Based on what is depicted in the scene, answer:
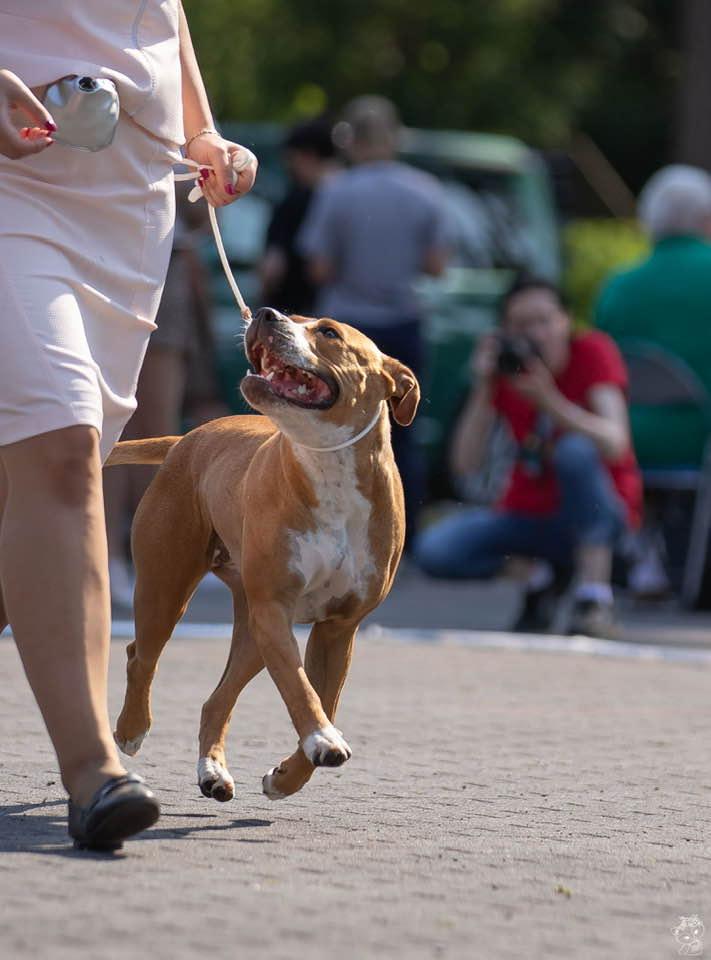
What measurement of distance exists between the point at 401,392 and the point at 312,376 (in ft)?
0.99

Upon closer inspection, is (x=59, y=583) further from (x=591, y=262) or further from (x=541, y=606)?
(x=591, y=262)

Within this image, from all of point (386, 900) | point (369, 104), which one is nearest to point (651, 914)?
point (386, 900)

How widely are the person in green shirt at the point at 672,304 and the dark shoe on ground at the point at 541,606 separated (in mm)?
1473

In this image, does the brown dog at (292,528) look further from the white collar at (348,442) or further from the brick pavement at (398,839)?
the brick pavement at (398,839)

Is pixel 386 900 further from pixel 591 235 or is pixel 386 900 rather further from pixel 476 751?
pixel 591 235

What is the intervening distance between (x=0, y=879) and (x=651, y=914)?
1.15m

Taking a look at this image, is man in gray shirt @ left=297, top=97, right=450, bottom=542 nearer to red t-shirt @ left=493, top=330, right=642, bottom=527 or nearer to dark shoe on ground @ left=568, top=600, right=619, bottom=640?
red t-shirt @ left=493, top=330, right=642, bottom=527

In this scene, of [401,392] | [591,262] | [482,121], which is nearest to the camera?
[401,392]

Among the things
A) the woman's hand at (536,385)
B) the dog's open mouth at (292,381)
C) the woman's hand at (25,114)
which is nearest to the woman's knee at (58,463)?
the woman's hand at (25,114)

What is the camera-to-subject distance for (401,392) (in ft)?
16.9

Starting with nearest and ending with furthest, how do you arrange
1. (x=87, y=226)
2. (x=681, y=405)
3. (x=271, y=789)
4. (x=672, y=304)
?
(x=87, y=226)
(x=271, y=789)
(x=681, y=405)
(x=672, y=304)

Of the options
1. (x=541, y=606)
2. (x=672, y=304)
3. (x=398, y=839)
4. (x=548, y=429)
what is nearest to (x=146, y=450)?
(x=398, y=839)

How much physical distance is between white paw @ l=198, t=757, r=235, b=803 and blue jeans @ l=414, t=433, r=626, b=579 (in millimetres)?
4624

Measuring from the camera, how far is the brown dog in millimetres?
4785
